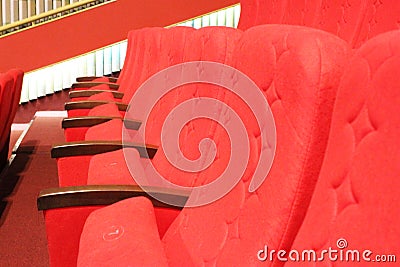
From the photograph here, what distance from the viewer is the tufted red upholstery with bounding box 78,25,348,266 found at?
0.80ft

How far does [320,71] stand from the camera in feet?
0.79

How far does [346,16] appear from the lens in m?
0.61

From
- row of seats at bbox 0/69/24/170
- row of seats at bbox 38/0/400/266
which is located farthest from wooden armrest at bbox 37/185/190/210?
row of seats at bbox 0/69/24/170

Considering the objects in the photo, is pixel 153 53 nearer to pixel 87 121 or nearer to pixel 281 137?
pixel 87 121

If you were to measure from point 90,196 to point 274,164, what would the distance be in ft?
0.58

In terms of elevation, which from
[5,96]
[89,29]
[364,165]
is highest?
[89,29]

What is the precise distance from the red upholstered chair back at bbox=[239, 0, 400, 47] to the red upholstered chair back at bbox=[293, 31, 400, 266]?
0.31m

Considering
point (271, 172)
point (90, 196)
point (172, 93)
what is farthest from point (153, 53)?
point (271, 172)

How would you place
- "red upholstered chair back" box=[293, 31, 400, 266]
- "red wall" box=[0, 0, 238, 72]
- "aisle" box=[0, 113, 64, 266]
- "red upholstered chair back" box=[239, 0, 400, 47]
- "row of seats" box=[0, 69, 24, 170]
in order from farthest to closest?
"red wall" box=[0, 0, 238, 72], "row of seats" box=[0, 69, 24, 170], "aisle" box=[0, 113, 64, 266], "red upholstered chair back" box=[239, 0, 400, 47], "red upholstered chair back" box=[293, 31, 400, 266]

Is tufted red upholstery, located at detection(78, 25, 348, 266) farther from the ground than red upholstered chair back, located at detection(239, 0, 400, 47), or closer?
closer

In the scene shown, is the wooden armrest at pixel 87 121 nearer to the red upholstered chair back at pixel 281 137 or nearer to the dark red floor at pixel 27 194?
the dark red floor at pixel 27 194

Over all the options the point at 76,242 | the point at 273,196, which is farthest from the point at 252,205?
the point at 76,242

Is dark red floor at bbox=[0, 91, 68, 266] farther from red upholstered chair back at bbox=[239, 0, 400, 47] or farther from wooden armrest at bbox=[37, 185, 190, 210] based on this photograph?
red upholstered chair back at bbox=[239, 0, 400, 47]

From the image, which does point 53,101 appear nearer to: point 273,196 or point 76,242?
point 76,242
